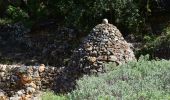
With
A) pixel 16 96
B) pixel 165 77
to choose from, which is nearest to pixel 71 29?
pixel 16 96

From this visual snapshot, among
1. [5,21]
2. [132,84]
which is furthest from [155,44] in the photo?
[132,84]

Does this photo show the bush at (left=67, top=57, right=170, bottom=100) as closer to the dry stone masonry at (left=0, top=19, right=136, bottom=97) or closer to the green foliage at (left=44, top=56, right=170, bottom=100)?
the green foliage at (left=44, top=56, right=170, bottom=100)

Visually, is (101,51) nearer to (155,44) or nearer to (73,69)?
(73,69)

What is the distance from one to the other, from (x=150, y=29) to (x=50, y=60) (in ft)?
10.5

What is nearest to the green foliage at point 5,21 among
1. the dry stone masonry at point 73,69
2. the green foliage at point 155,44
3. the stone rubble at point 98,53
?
the green foliage at point 155,44

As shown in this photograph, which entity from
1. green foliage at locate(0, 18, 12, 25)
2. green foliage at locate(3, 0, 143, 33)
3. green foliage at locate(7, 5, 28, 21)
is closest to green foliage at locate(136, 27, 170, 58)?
green foliage at locate(3, 0, 143, 33)

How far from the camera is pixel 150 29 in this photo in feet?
51.7

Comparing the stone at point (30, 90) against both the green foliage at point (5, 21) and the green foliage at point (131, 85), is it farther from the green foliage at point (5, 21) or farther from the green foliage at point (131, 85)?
the green foliage at point (5, 21)

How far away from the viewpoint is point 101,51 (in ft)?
33.0

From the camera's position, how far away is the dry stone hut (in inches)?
392

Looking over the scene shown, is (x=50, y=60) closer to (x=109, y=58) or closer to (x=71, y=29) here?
(x=71, y=29)

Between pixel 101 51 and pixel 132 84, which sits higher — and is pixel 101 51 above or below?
above

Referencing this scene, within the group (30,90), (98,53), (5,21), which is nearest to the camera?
(98,53)

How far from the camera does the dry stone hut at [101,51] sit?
9945mm
